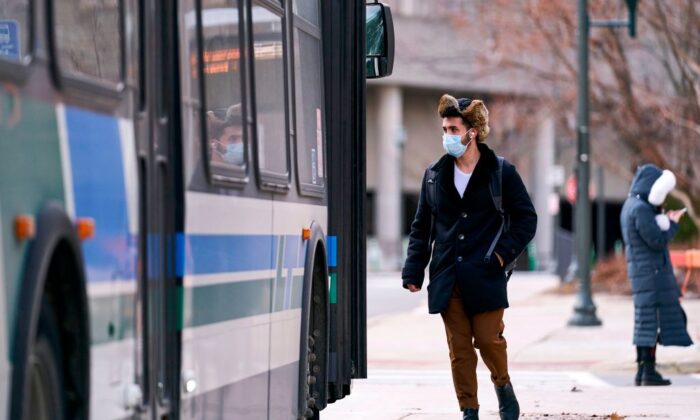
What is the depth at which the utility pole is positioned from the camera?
74.2 feet

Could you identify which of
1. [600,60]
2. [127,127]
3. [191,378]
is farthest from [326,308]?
[600,60]

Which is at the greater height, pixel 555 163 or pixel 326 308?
pixel 326 308

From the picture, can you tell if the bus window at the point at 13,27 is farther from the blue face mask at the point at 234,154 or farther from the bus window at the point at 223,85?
the blue face mask at the point at 234,154

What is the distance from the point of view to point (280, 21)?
343 inches

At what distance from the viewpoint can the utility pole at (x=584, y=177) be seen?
22609 mm

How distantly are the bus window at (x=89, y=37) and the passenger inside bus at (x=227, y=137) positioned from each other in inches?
42.8

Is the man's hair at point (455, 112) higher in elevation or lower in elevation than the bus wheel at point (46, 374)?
higher

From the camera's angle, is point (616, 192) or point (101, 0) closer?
point (101, 0)

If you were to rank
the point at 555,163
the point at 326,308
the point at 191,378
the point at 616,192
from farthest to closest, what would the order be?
1. the point at 616,192
2. the point at 555,163
3. the point at 326,308
4. the point at 191,378

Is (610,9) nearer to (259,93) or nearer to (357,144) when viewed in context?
(357,144)

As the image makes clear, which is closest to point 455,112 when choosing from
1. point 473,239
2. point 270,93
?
point 473,239

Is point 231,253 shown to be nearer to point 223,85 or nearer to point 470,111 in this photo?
point 223,85

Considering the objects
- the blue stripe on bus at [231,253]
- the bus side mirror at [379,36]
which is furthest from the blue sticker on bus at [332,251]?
the bus side mirror at [379,36]

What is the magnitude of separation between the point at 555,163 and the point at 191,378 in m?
62.4
